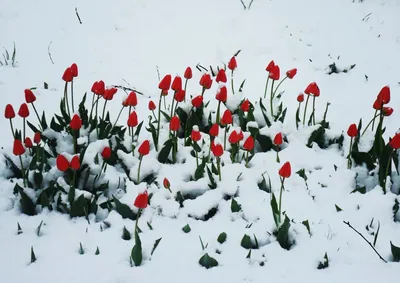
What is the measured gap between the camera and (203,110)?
10.3 feet

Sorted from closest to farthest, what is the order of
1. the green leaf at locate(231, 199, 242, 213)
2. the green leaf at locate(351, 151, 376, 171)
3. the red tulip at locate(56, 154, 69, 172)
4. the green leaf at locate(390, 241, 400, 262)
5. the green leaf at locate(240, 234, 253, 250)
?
the green leaf at locate(390, 241, 400, 262) < the green leaf at locate(240, 234, 253, 250) < the red tulip at locate(56, 154, 69, 172) < the green leaf at locate(231, 199, 242, 213) < the green leaf at locate(351, 151, 376, 171)

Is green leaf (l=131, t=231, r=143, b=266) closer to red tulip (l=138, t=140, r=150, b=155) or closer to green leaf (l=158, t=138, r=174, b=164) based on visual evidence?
red tulip (l=138, t=140, r=150, b=155)

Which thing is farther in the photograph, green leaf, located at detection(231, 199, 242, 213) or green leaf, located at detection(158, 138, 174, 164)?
green leaf, located at detection(158, 138, 174, 164)

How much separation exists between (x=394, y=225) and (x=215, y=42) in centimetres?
302

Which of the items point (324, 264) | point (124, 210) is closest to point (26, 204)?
point (124, 210)

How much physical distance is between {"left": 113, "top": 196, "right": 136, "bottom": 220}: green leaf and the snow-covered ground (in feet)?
0.18

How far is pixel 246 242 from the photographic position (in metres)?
2.12

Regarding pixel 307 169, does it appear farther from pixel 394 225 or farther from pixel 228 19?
pixel 228 19

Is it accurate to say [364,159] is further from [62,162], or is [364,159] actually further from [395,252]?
[62,162]

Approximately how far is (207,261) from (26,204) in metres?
1.06

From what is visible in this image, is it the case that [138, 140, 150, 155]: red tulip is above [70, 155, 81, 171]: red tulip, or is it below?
above

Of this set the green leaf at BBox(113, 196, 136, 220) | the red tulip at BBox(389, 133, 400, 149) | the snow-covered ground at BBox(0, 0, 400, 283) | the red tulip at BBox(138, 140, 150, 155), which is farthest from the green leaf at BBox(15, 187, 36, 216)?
the red tulip at BBox(389, 133, 400, 149)

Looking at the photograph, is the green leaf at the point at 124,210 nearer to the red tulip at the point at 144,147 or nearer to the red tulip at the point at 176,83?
the red tulip at the point at 144,147

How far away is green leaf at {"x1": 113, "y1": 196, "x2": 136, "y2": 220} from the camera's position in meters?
2.30
